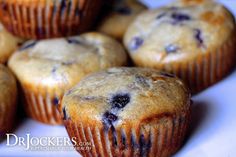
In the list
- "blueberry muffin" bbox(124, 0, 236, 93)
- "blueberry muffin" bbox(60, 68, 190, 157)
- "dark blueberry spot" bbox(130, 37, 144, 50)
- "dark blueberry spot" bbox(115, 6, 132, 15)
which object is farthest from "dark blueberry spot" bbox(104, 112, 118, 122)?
"dark blueberry spot" bbox(115, 6, 132, 15)

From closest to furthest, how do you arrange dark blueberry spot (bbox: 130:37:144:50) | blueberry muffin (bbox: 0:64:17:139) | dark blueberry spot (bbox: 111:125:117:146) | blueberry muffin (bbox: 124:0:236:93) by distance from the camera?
1. dark blueberry spot (bbox: 111:125:117:146)
2. blueberry muffin (bbox: 0:64:17:139)
3. blueberry muffin (bbox: 124:0:236:93)
4. dark blueberry spot (bbox: 130:37:144:50)

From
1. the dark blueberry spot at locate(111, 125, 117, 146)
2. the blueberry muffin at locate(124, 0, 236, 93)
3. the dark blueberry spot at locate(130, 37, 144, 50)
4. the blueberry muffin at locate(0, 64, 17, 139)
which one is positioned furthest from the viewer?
the dark blueberry spot at locate(130, 37, 144, 50)

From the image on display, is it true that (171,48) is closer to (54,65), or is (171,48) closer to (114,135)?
(54,65)

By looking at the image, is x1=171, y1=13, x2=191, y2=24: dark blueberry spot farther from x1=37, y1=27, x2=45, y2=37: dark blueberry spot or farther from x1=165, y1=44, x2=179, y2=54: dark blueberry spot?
x1=37, y1=27, x2=45, y2=37: dark blueberry spot

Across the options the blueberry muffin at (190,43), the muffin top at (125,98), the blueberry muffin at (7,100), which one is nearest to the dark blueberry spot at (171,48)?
the blueberry muffin at (190,43)

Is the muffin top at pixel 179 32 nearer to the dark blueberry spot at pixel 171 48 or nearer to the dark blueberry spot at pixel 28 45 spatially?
the dark blueberry spot at pixel 171 48

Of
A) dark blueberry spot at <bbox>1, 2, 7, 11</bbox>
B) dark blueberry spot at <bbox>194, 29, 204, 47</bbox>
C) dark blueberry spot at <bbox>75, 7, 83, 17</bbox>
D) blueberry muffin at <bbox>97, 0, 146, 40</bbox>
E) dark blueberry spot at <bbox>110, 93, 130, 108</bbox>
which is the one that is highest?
dark blueberry spot at <bbox>1, 2, 7, 11</bbox>

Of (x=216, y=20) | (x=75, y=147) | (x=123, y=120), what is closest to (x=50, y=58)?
(x=75, y=147)
